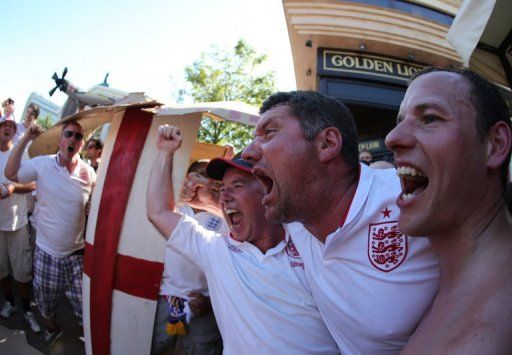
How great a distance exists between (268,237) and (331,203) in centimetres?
56

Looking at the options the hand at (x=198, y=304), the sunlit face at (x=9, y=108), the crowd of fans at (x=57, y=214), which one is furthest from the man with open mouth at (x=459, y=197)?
the sunlit face at (x=9, y=108)

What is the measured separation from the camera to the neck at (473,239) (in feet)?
2.97

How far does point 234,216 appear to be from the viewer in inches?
77.4

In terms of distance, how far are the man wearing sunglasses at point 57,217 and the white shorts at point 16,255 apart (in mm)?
840

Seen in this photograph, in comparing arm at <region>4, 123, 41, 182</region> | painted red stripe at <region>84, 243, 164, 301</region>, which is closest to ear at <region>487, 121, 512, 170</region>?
painted red stripe at <region>84, 243, 164, 301</region>

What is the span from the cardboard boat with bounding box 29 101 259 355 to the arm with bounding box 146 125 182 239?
0.61ft

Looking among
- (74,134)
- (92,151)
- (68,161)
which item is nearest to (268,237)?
(74,134)

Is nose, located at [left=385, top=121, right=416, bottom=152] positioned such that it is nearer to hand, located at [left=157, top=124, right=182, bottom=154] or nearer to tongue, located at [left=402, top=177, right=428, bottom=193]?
tongue, located at [left=402, top=177, right=428, bottom=193]

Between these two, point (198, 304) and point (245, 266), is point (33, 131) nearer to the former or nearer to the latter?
point (198, 304)

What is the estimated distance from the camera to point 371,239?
3.89 ft

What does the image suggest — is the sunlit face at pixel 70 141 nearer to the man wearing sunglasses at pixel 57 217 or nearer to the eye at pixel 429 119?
the man wearing sunglasses at pixel 57 217

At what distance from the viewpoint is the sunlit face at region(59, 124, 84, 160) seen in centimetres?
320

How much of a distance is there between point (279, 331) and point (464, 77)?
1.16 m

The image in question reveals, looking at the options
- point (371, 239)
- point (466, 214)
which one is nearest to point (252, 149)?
point (371, 239)
